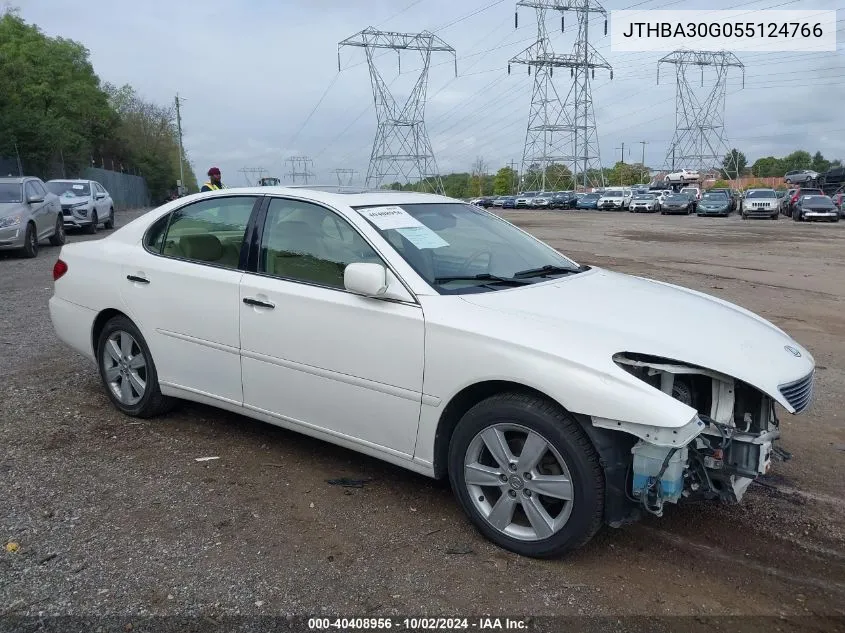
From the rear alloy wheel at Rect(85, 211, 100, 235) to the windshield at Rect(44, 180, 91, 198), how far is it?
2.22ft

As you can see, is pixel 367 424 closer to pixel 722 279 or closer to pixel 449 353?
pixel 449 353

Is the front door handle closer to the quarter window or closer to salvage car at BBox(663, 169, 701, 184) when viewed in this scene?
the quarter window

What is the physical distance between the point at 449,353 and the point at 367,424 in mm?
651

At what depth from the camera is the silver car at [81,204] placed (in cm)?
1998

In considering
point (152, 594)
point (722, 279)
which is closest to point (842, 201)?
point (722, 279)

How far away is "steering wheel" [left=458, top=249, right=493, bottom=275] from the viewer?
388 centimetres

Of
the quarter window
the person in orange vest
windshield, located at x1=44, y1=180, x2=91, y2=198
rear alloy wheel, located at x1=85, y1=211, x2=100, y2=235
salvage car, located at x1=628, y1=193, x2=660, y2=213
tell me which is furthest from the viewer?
salvage car, located at x1=628, y1=193, x2=660, y2=213

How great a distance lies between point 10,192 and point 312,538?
13.9 metres

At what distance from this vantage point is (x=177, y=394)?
15.4ft

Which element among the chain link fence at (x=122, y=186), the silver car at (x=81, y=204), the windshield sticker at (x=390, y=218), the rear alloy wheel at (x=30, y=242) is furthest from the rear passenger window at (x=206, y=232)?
the chain link fence at (x=122, y=186)

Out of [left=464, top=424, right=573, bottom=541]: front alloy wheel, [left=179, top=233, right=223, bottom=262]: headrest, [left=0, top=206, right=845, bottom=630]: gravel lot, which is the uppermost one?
[left=179, top=233, right=223, bottom=262]: headrest

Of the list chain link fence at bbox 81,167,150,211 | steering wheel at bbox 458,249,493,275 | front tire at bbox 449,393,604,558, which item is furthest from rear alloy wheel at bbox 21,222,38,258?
chain link fence at bbox 81,167,150,211

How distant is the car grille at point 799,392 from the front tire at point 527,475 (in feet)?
2.85

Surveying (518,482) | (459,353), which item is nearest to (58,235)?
(459,353)
